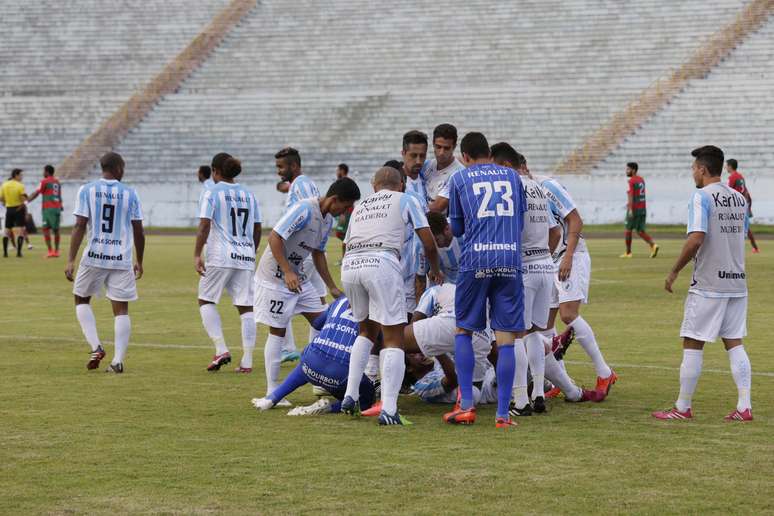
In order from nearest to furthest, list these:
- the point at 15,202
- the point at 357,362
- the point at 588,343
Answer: the point at 357,362 < the point at 588,343 < the point at 15,202

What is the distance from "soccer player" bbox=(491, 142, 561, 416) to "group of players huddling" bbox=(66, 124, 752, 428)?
0.03ft

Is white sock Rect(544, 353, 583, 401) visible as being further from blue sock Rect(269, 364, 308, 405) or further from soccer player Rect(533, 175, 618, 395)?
blue sock Rect(269, 364, 308, 405)

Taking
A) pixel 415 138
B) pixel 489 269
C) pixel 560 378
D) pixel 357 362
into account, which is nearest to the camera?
pixel 489 269

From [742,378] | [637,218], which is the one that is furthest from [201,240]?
[637,218]

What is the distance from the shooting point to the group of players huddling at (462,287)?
27.3ft

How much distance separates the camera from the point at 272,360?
9469mm

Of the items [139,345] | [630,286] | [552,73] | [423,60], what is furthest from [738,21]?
[139,345]

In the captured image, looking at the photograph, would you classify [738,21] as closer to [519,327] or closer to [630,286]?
[630,286]

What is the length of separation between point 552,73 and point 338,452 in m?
35.8

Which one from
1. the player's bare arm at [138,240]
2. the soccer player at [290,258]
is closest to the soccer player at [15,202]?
the player's bare arm at [138,240]

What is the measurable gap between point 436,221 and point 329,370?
135cm

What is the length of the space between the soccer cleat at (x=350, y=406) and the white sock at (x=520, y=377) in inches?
43.7

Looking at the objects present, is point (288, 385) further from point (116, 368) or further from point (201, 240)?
point (201, 240)

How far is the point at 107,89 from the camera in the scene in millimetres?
46469
